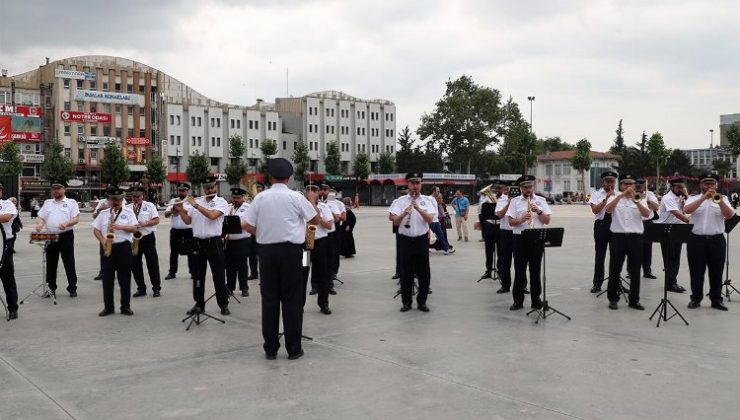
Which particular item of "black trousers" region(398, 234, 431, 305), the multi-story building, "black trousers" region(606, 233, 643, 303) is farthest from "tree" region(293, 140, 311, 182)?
"black trousers" region(606, 233, 643, 303)

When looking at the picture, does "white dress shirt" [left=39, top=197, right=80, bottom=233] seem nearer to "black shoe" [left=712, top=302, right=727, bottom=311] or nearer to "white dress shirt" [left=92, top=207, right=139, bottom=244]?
"white dress shirt" [left=92, top=207, right=139, bottom=244]

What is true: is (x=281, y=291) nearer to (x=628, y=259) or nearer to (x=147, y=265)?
(x=628, y=259)

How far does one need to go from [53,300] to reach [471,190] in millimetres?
82705

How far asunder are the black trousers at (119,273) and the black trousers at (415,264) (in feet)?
13.1

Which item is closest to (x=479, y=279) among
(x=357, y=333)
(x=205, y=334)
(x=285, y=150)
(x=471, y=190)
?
(x=357, y=333)

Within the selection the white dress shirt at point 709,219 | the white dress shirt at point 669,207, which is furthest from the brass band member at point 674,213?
the white dress shirt at point 709,219

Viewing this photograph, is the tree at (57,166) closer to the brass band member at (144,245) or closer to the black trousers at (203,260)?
the brass band member at (144,245)

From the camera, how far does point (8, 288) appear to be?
8969 mm

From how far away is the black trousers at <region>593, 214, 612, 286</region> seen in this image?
11180 millimetres

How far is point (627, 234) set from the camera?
30.3 ft

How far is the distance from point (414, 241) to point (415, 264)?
359 millimetres

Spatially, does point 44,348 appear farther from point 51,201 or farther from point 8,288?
point 51,201

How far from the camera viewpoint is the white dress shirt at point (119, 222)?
9344mm

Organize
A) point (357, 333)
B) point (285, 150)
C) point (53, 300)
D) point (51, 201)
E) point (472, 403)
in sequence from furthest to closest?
point (285, 150) < point (51, 201) < point (53, 300) < point (357, 333) < point (472, 403)
